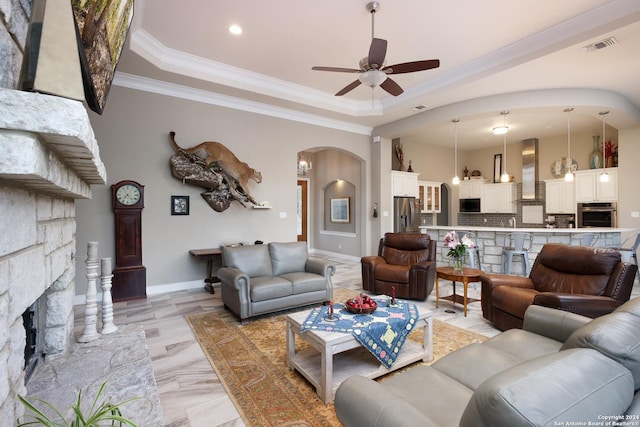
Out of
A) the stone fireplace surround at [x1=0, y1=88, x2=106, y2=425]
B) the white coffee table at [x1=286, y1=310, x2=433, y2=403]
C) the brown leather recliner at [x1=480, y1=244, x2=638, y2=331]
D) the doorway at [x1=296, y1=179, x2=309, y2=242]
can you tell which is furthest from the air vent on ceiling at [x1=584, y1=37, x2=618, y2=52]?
the doorway at [x1=296, y1=179, x2=309, y2=242]

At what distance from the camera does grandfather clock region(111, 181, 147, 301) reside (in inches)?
169

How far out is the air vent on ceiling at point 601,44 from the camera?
11.6 feet

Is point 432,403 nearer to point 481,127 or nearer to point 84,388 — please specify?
point 84,388

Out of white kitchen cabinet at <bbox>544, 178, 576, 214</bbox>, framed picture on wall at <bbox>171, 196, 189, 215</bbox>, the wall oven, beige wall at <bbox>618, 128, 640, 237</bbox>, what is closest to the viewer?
framed picture on wall at <bbox>171, 196, 189, 215</bbox>

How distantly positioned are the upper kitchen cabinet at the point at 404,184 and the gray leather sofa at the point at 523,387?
5606 mm

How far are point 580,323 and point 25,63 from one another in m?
3.05

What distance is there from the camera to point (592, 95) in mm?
4961

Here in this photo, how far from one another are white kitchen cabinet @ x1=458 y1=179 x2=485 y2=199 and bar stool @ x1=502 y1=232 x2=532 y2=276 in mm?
4057

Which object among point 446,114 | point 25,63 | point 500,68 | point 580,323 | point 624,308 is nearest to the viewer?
point 25,63

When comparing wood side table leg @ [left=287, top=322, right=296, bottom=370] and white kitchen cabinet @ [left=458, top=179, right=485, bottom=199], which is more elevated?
white kitchen cabinet @ [left=458, top=179, right=485, bottom=199]

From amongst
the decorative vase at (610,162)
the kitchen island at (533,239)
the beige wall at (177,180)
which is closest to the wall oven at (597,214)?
the kitchen island at (533,239)

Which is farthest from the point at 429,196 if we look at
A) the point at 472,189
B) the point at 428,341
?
the point at 428,341

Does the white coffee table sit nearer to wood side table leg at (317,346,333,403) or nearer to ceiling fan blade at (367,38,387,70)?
wood side table leg at (317,346,333,403)

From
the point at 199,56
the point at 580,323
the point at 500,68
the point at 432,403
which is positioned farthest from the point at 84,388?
the point at 500,68
